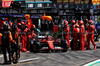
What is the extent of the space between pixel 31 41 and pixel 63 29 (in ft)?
7.75

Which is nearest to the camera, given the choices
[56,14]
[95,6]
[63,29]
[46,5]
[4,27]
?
[4,27]

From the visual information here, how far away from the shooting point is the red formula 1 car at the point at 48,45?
43.5 ft

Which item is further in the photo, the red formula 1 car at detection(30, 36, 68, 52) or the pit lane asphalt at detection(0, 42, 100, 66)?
the red formula 1 car at detection(30, 36, 68, 52)

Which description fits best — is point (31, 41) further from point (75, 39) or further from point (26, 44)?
point (75, 39)

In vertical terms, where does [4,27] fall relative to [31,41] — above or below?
above

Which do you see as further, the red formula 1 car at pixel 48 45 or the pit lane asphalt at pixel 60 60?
the red formula 1 car at pixel 48 45

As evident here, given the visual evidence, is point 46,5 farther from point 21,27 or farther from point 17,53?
point 17,53

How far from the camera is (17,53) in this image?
30.8 feet

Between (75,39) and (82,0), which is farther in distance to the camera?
(82,0)

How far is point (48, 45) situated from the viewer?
1327 cm

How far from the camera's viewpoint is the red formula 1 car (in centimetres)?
1327

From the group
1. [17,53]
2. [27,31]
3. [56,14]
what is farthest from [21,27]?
[56,14]

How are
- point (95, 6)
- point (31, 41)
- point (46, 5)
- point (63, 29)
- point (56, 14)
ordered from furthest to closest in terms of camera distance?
1. point (95, 6)
2. point (46, 5)
3. point (56, 14)
4. point (63, 29)
5. point (31, 41)

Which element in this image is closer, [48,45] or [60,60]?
[60,60]
